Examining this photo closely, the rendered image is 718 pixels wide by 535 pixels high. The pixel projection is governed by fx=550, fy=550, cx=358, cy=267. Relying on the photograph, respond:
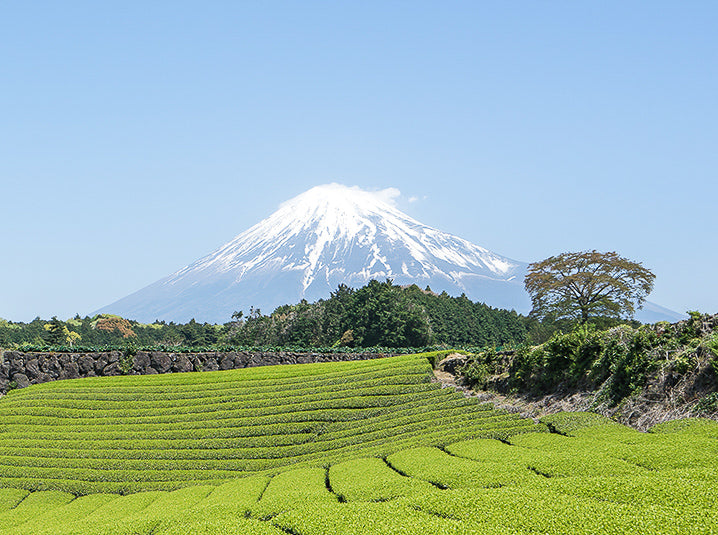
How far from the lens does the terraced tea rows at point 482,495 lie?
7.12 metres

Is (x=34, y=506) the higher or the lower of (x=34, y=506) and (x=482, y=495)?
the lower

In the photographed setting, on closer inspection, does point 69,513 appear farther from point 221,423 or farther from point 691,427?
point 691,427

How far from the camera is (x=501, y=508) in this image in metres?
7.65

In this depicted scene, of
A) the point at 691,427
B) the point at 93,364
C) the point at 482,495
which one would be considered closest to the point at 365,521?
the point at 482,495

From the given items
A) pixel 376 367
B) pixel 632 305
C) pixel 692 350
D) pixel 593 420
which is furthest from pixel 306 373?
pixel 632 305

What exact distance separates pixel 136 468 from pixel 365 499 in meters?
11.7

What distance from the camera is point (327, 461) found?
1554 cm

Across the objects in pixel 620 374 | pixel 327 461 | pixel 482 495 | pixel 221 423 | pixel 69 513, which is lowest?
pixel 69 513

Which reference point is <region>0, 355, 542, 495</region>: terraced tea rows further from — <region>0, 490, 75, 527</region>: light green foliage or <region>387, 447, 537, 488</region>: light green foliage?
<region>387, 447, 537, 488</region>: light green foliage

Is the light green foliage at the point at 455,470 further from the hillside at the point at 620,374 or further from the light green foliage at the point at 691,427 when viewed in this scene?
the hillside at the point at 620,374

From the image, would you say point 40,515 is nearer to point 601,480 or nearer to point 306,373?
point 306,373

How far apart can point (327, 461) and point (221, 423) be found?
7.33 m

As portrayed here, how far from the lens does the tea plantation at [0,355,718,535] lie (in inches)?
301

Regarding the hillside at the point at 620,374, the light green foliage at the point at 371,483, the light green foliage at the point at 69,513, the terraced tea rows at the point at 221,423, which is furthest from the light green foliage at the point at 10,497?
the hillside at the point at 620,374
